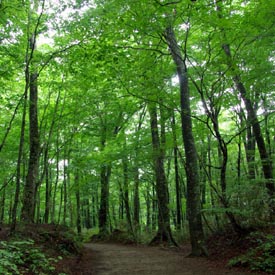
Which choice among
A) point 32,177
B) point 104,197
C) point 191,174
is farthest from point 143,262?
point 104,197

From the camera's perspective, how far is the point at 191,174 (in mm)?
8812

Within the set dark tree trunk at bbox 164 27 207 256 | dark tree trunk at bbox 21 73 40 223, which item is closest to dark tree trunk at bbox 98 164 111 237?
dark tree trunk at bbox 21 73 40 223

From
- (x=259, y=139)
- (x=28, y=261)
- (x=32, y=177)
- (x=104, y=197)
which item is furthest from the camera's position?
(x=104, y=197)

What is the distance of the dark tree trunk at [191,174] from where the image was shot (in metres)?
8.42

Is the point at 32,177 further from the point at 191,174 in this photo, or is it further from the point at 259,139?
the point at 259,139

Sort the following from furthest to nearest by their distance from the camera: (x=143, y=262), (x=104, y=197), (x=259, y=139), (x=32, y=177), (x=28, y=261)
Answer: (x=104, y=197) < (x=259, y=139) < (x=32, y=177) < (x=143, y=262) < (x=28, y=261)

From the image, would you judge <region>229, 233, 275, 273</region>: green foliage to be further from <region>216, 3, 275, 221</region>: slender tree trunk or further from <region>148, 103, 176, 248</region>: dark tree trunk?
<region>148, 103, 176, 248</region>: dark tree trunk

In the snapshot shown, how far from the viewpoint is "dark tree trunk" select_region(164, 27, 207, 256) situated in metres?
8.42

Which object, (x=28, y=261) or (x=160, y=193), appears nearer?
(x=28, y=261)

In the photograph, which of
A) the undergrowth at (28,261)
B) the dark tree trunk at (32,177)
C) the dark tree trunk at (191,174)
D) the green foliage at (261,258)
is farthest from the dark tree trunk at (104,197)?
the green foliage at (261,258)

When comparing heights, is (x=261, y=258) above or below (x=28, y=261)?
below

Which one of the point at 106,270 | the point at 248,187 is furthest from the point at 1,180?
the point at 248,187

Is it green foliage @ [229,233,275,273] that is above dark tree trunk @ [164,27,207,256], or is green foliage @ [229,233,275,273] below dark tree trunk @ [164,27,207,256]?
below

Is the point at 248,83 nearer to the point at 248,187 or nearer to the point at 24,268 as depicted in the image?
the point at 248,187
